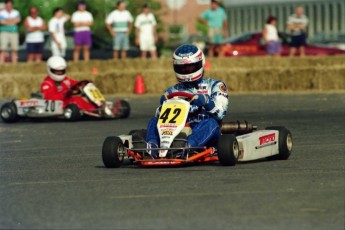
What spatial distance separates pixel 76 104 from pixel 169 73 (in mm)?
7476

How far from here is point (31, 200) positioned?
9.02 m

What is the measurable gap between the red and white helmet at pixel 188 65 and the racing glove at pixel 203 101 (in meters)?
0.40

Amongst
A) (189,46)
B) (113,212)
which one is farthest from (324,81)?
(113,212)

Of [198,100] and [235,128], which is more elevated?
[198,100]

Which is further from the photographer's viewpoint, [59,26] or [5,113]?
[59,26]

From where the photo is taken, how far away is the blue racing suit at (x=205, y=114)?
11172mm

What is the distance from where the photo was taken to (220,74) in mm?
26125

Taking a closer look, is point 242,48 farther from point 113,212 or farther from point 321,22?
point 113,212

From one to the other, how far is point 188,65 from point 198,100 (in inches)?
23.4

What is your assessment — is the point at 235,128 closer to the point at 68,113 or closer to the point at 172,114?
the point at 172,114

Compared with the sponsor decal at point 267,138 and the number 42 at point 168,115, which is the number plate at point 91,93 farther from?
the number 42 at point 168,115

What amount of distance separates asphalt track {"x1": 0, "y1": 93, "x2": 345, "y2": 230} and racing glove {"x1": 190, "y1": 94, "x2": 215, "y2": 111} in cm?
65

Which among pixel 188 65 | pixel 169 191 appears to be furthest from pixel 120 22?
pixel 169 191

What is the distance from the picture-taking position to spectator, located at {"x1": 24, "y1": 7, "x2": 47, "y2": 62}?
88.0ft
